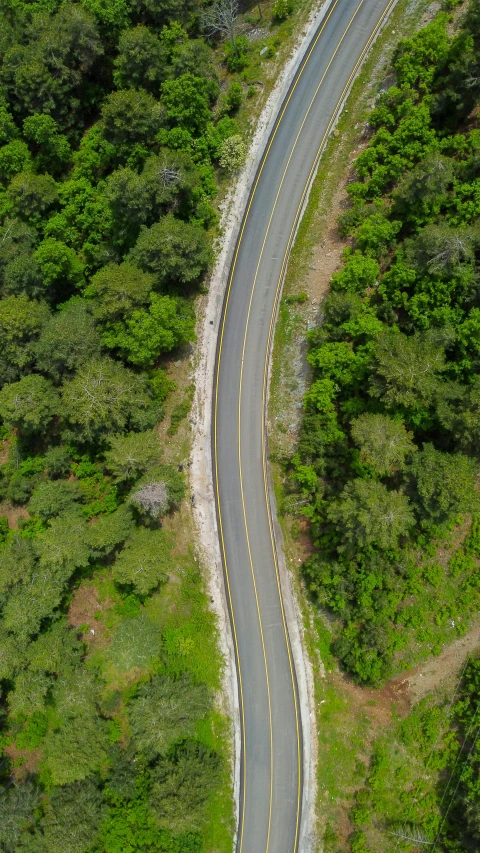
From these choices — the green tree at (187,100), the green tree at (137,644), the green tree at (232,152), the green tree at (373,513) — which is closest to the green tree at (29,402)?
the green tree at (137,644)

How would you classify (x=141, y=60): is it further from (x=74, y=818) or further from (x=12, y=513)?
(x=74, y=818)

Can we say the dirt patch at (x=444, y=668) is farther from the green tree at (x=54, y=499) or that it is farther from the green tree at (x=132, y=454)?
the green tree at (x=54, y=499)

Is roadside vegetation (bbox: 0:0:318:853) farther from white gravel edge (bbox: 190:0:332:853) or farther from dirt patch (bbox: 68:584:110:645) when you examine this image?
white gravel edge (bbox: 190:0:332:853)

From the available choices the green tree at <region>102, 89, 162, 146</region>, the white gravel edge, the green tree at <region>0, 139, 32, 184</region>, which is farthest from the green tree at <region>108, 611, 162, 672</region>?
the green tree at <region>0, 139, 32, 184</region>

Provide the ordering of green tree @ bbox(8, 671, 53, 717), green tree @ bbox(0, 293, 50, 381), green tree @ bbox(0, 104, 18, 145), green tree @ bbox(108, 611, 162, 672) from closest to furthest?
green tree @ bbox(8, 671, 53, 717), green tree @ bbox(108, 611, 162, 672), green tree @ bbox(0, 293, 50, 381), green tree @ bbox(0, 104, 18, 145)

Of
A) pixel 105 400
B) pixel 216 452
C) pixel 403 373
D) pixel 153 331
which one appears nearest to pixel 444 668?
pixel 403 373
